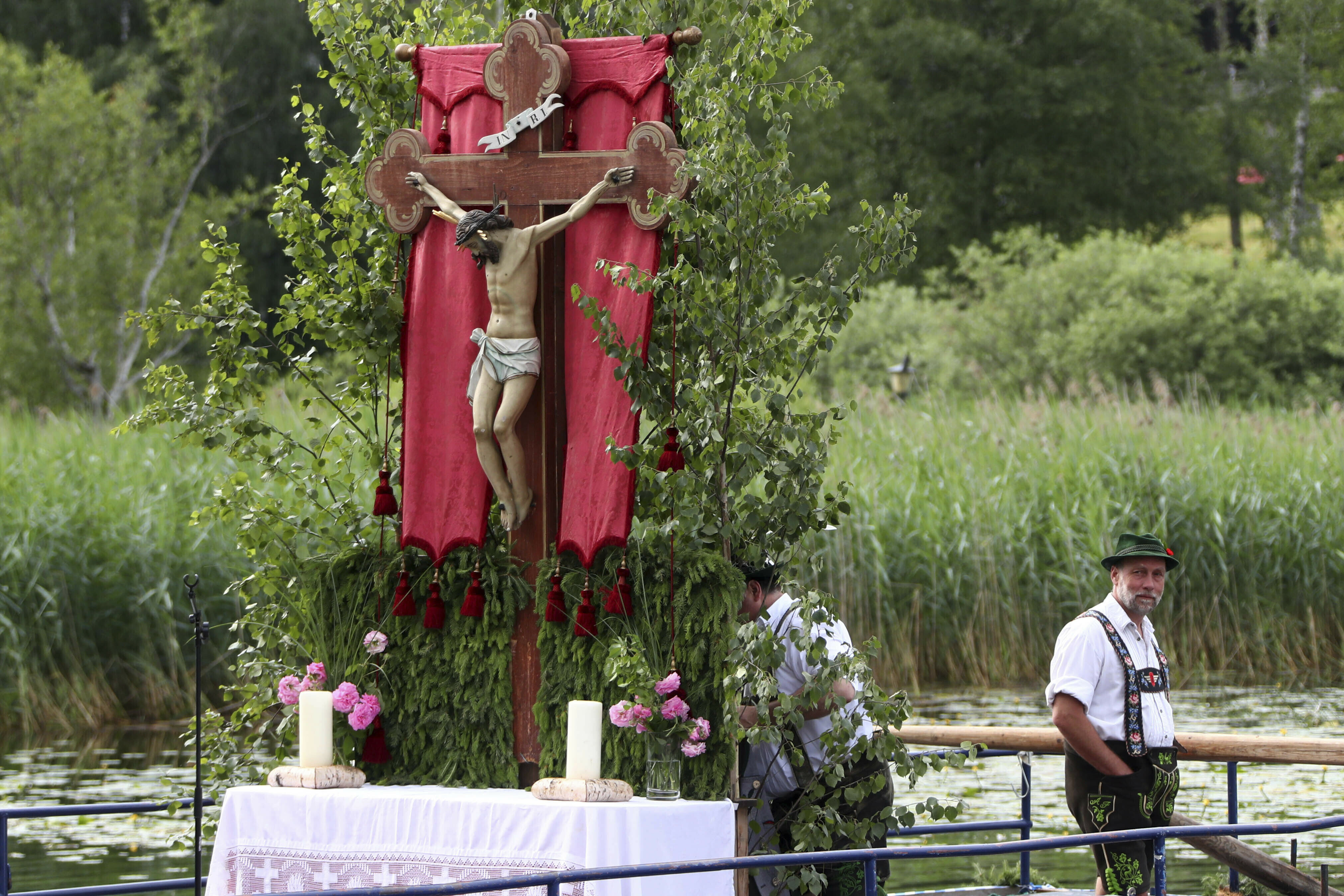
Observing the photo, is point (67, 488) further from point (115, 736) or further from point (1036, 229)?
point (1036, 229)

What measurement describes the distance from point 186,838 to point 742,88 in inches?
129

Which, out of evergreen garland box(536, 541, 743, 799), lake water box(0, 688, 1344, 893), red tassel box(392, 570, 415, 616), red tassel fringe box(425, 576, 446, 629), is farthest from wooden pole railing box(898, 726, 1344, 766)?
lake water box(0, 688, 1344, 893)

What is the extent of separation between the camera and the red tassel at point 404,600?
5.74 meters

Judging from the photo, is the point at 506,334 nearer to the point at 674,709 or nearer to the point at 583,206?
the point at 583,206

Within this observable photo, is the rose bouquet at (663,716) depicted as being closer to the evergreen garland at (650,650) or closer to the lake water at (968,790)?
the evergreen garland at (650,650)

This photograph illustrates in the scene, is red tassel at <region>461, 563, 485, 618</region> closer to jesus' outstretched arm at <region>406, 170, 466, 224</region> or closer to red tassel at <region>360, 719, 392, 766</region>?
Result: red tassel at <region>360, 719, 392, 766</region>

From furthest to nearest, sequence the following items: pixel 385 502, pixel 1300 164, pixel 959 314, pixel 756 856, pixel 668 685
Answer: pixel 1300 164 → pixel 959 314 → pixel 385 502 → pixel 668 685 → pixel 756 856

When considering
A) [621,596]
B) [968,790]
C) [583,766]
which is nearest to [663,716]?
[583,766]

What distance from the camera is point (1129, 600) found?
5816mm

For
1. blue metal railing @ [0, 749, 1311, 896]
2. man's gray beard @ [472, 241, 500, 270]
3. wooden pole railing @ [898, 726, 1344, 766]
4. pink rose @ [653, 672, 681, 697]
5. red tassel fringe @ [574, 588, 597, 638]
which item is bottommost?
blue metal railing @ [0, 749, 1311, 896]

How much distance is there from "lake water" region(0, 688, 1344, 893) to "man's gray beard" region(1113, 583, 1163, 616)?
331 centimetres

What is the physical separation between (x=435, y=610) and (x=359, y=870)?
861 mm

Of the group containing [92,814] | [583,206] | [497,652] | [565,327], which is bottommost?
[92,814]

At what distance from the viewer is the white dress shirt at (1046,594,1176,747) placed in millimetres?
5668
